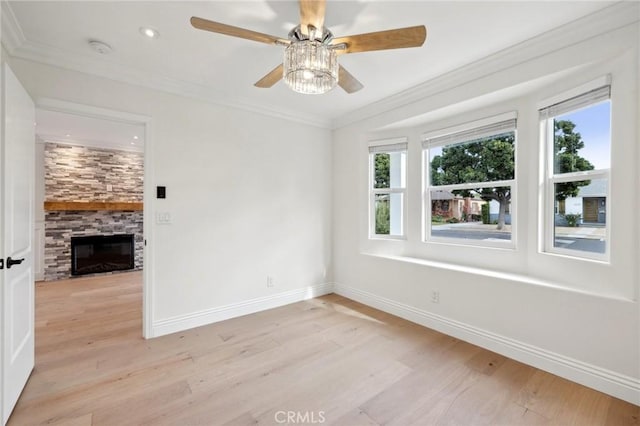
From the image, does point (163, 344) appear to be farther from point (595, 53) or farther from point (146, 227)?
point (595, 53)

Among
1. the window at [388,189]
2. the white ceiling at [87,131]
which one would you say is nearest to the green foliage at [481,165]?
A: the window at [388,189]

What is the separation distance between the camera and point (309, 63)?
5.50 feet

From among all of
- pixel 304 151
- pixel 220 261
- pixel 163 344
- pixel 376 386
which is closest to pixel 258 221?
pixel 220 261

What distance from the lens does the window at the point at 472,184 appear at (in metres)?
2.78

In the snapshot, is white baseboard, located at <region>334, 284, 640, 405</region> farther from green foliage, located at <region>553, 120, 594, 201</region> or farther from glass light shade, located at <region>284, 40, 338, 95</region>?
glass light shade, located at <region>284, 40, 338, 95</region>

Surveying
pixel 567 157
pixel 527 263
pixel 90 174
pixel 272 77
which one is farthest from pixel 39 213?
pixel 567 157

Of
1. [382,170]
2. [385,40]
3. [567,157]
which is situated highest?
[385,40]

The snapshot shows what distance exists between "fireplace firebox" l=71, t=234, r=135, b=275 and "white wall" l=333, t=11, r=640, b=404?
4681 millimetres

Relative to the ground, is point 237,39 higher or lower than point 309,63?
higher

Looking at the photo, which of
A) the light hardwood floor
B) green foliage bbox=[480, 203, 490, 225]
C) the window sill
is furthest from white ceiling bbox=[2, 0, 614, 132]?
the light hardwood floor

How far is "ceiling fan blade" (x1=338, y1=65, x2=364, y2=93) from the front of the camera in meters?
2.00

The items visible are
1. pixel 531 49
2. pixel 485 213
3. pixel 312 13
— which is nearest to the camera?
pixel 312 13

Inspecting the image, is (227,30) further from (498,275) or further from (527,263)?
(527,263)

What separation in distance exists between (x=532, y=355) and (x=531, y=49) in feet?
7.91
